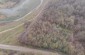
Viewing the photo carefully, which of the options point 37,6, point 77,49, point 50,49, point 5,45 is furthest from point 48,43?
point 37,6

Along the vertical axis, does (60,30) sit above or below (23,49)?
above

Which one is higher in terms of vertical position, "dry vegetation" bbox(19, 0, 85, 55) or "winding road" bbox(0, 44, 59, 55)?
"dry vegetation" bbox(19, 0, 85, 55)

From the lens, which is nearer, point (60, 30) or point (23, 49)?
point (23, 49)

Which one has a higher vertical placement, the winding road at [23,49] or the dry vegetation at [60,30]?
the dry vegetation at [60,30]

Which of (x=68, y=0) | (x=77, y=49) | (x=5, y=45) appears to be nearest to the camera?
(x=77, y=49)

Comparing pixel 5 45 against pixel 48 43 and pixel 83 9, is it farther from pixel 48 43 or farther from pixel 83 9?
pixel 83 9

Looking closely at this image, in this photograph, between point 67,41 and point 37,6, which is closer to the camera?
point 67,41

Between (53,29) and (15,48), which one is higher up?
(53,29)

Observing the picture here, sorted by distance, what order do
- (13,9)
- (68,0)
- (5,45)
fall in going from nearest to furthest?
1. (5,45)
2. (68,0)
3. (13,9)
